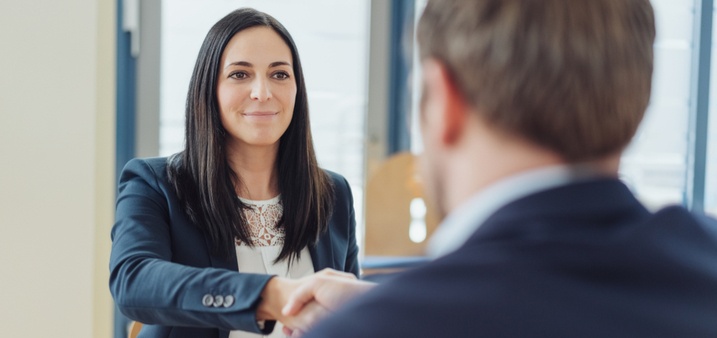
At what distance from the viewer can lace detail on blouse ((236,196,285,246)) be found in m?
1.86

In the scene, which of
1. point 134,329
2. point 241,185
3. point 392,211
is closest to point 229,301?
point 134,329

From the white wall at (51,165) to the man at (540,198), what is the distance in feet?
7.76

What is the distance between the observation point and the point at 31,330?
2836 mm

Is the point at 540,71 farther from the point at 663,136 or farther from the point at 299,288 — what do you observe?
the point at 663,136

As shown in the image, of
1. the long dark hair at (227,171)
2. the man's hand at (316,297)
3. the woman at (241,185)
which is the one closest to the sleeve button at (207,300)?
the man's hand at (316,297)

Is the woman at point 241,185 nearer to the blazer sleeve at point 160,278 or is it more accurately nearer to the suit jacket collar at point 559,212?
the blazer sleeve at point 160,278

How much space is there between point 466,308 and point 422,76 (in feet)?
0.78

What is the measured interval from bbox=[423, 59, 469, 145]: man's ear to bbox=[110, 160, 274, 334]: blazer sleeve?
651 mm

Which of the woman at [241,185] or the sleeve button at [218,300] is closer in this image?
the sleeve button at [218,300]

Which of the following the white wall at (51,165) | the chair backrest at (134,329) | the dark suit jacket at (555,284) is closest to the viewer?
the dark suit jacket at (555,284)

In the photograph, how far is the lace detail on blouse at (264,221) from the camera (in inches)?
73.2

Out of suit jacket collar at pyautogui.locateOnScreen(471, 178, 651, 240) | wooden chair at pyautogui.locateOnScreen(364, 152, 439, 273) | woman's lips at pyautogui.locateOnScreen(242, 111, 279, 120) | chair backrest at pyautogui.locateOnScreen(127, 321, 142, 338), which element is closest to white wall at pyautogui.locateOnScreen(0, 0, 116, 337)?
wooden chair at pyautogui.locateOnScreen(364, 152, 439, 273)

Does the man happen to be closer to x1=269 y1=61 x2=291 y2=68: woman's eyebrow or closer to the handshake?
the handshake

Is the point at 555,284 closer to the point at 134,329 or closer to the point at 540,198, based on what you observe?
the point at 540,198
